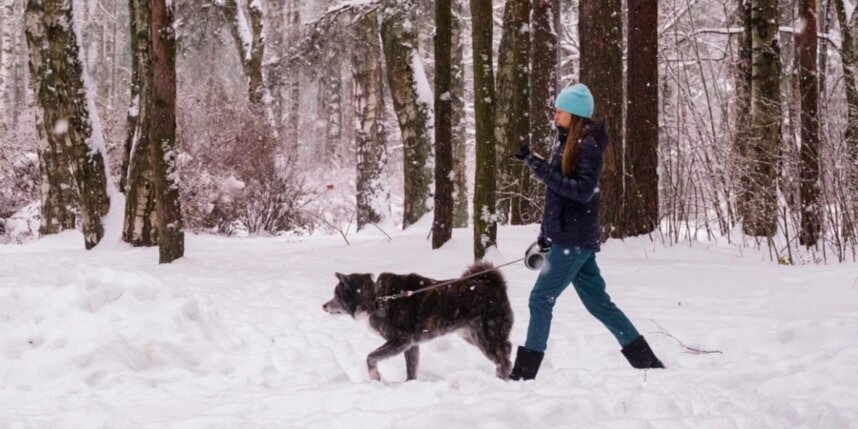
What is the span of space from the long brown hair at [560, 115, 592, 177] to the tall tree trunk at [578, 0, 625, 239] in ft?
17.3

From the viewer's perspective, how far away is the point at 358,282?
603cm

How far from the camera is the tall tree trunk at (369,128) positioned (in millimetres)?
17062

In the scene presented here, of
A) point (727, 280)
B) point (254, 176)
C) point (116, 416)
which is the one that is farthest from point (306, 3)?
point (116, 416)

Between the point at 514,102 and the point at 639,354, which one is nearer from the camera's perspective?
the point at 639,354

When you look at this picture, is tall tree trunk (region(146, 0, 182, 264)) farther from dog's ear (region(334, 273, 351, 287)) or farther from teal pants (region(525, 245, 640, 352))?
teal pants (region(525, 245, 640, 352))

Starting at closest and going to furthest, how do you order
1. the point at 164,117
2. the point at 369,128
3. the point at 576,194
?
the point at 576,194 → the point at 164,117 → the point at 369,128

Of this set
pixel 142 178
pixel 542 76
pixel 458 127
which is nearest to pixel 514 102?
pixel 542 76

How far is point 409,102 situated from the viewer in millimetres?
14867

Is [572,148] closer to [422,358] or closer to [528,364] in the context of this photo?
[528,364]

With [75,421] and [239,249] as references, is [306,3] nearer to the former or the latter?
[239,249]

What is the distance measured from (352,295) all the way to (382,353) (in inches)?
24.8

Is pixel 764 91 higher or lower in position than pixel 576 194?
higher

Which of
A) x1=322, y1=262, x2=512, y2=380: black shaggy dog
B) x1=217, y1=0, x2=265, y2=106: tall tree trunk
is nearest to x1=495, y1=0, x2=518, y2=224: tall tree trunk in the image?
x1=322, y1=262, x2=512, y2=380: black shaggy dog

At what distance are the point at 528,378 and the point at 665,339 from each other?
1882 millimetres
